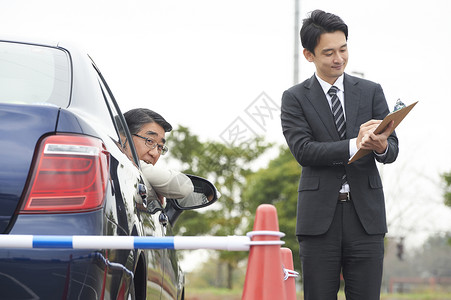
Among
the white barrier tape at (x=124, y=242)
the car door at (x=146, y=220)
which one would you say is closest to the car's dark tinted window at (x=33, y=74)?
Result: the car door at (x=146, y=220)

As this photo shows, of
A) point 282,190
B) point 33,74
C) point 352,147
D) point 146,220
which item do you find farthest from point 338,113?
point 282,190

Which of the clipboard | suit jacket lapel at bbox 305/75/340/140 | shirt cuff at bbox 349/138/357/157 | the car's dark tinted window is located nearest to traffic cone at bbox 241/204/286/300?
the car's dark tinted window

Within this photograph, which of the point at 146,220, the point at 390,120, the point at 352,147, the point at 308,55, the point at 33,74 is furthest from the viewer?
the point at 308,55

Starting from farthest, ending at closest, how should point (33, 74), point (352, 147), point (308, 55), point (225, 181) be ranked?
point (225, 181) → point (308, 55) → point (352, 147) → point (33, 74)

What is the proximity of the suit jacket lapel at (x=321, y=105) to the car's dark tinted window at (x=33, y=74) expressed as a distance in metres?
1.54

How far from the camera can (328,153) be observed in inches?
138

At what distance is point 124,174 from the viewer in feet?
8.51

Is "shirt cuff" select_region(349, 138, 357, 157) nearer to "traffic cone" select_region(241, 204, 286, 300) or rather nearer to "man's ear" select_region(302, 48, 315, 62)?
"man's ear" select_region(302, 48, 315, 62)

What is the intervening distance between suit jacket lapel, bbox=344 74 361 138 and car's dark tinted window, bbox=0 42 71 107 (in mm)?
1643

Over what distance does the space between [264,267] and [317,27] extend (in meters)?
2.10

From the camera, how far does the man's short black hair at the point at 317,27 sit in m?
3.76

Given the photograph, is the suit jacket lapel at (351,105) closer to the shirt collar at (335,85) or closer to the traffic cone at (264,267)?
the shirt collar at (335,85)

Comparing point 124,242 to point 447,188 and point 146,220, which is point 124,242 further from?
point 447,188

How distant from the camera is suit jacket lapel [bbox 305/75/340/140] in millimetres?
3686
